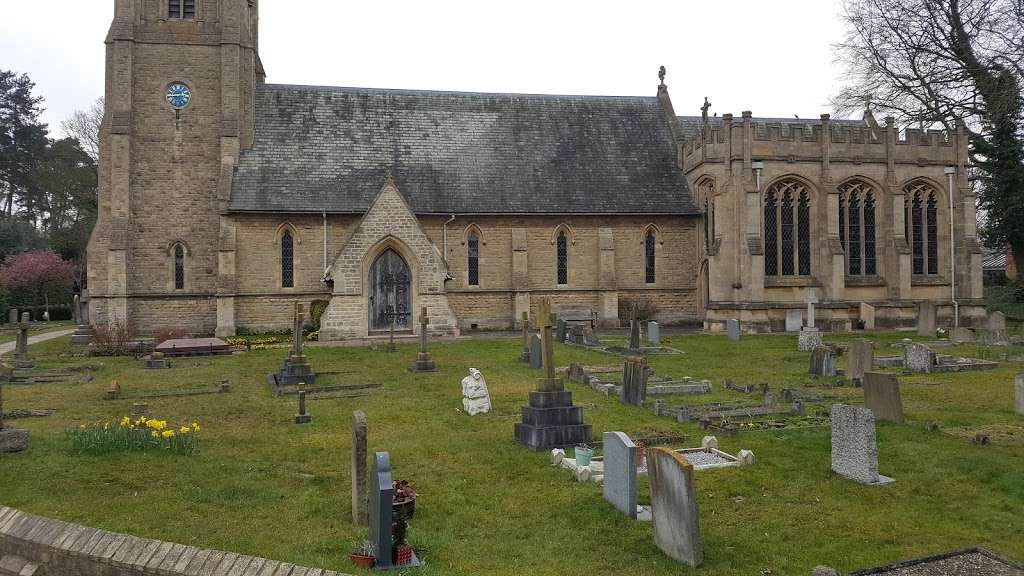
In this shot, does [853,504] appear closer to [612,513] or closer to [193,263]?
[612,513]

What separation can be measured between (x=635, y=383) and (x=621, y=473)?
19.9 feet

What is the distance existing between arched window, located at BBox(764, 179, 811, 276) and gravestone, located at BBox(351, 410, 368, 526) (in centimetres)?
2540

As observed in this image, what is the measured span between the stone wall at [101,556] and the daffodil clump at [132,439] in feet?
15.8

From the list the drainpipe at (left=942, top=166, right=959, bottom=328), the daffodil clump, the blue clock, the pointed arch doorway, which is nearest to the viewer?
the daffodil clump

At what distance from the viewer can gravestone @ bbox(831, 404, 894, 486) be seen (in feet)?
26.9

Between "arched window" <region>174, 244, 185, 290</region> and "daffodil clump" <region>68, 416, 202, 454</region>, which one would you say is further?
"arched window" <region>174, 244, 185, 290</region>

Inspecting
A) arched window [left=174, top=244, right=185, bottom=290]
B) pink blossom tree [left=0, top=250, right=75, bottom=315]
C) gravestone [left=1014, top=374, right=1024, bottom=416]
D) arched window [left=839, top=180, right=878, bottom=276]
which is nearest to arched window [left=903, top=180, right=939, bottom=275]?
arched window [left=839, top=180, right=878, bottom=276]

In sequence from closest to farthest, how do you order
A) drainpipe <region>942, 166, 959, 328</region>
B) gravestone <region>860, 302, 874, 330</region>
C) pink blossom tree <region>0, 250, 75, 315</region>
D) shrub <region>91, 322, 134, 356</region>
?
shrub <region>91, 322, 134, 356</region>, gravestone <region>860, 302, 874, 330</region>, drainpipe <region>942, 166, 959, 328</region>, pink blossom tree <region>0, 250, 75, 315</region>

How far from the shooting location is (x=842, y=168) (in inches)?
1166

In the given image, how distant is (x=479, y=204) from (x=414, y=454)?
21.7 m

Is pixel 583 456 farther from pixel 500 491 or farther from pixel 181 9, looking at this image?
pixel 181 9

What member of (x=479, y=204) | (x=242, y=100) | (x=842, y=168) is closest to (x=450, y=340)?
(x=479, y=204)

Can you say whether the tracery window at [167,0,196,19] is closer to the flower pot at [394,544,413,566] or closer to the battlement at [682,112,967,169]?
the battlement at [682,112,967,169]

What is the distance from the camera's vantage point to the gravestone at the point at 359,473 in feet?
22.9
